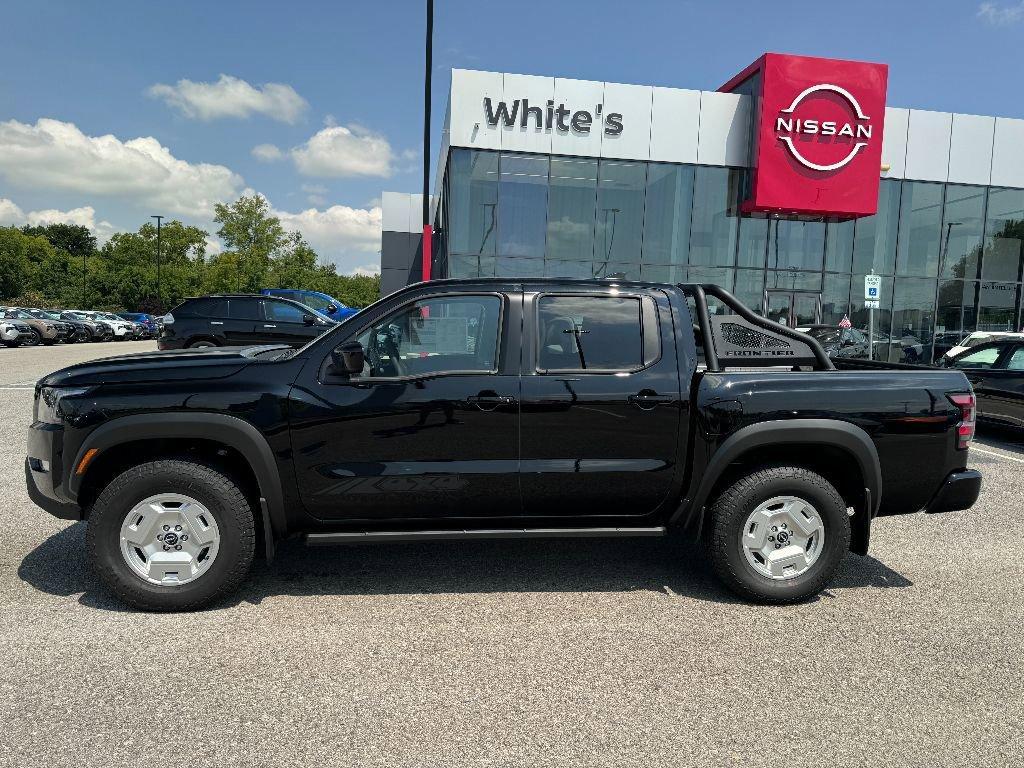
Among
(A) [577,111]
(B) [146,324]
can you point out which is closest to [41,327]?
(B) [146,324]

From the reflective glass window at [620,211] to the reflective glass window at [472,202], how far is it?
322 centimetres

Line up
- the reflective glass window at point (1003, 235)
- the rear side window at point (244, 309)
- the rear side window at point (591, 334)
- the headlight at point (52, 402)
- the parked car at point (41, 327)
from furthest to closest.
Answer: the parked car at point (41, 327)
the reflective glass window at point (1003, 235)
the rear side window at point (244, 309)
the rear side window at point (591, 334)
the headlight at point (52, 402)

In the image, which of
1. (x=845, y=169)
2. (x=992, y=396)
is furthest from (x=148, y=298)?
(x=992, y=396)

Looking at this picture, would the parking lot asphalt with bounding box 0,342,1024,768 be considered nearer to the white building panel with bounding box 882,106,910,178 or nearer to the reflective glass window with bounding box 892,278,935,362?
the white building panel with bounding box 882,106,910,178

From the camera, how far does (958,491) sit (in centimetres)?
Answer: 411

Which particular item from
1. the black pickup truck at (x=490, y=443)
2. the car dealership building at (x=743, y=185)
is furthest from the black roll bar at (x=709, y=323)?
the car dealership building at (x=743, y=185)

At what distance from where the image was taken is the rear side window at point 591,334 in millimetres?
3986

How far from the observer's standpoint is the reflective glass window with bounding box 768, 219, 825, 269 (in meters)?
23.0

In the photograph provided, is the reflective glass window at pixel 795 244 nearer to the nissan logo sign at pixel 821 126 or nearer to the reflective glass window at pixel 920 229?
the nissan logo sign at pixel 821 126

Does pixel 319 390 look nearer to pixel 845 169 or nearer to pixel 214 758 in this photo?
pixel 214 758

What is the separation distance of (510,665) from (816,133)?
21.7m

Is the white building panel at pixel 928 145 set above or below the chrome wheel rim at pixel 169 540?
above

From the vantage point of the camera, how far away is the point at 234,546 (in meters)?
3.73

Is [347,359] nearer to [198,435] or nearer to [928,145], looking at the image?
[198,435]
